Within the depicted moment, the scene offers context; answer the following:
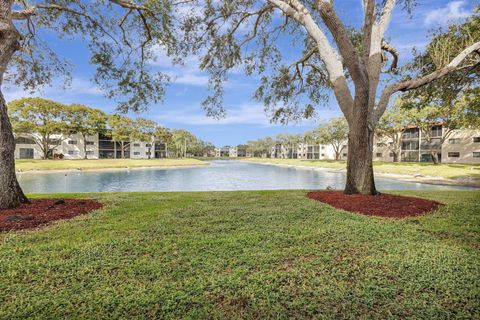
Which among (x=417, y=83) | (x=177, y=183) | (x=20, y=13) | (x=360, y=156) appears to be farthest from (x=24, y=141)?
(x=417, y=83)

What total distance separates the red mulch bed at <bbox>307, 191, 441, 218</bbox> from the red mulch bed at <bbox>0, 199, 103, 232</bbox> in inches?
264

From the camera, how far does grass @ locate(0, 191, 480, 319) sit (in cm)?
229

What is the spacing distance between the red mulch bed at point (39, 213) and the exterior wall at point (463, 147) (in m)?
55.8

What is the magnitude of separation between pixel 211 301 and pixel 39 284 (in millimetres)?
1940

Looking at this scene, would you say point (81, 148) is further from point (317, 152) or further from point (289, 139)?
point (317, 152)

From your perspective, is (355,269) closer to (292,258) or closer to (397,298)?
(397,298)

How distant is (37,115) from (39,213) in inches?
2130

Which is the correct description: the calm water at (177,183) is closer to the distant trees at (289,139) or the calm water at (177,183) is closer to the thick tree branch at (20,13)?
the thick tree branch at (20,13)

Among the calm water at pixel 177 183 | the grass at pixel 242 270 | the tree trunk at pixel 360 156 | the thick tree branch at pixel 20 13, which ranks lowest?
the calm water at pixel 177 183

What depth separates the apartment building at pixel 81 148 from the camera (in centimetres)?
5494

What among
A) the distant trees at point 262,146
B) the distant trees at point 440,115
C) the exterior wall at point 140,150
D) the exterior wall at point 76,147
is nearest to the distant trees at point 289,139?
the distant trees at point 262,146

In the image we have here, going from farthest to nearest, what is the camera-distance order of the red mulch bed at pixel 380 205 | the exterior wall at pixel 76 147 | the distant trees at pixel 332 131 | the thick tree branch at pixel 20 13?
the exterior wall at pixel 76 147
the distant trees at pixel 332 131
the thick tree branch at pixel 20 13
the red mulch bed at pixel 380 205

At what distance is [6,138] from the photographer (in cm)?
577

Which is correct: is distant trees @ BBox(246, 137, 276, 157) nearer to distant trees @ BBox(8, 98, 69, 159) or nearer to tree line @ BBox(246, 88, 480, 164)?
tree line @ BBox(246, 88, 480, 164)
